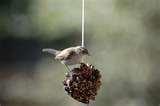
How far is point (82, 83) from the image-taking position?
3.47 feet

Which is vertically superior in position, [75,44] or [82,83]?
[75,44]

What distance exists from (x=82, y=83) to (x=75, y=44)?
19.2 inches

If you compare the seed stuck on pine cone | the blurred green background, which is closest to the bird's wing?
the seed stuck on pine cone

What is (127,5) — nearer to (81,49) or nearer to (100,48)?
(100,48)

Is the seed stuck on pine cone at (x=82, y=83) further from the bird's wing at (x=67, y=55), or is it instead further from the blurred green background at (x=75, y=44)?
the blurred green background at (x=75, y=44)

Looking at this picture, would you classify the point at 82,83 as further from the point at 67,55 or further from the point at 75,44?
the point at 75,44

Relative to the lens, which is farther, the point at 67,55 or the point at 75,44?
the point at 75,44

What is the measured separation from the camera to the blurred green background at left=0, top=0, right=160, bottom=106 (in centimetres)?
153

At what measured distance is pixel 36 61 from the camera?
1.54 meters

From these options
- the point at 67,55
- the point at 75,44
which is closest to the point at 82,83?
the point at 67,55

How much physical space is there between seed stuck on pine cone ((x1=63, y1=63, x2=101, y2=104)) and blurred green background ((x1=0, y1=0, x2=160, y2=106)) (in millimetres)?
464

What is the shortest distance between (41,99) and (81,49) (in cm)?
53

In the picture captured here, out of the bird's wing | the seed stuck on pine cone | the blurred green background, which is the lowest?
the seed stuck on pine cone

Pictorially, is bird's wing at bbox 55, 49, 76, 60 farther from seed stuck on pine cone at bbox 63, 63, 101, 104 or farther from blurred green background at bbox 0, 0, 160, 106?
blurred green background at bbox 0, 0, 160, 106
